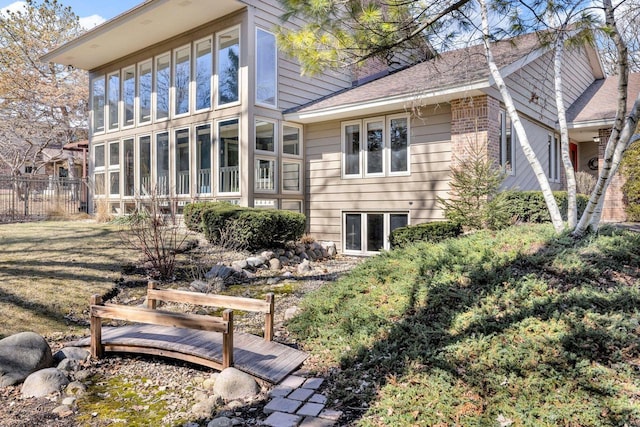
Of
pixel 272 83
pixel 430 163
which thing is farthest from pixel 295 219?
pixel 272 83

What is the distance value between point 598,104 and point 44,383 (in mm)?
14642

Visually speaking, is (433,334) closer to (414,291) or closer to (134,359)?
(414,291)

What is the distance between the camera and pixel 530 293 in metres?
3.78

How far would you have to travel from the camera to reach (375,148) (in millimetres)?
9992

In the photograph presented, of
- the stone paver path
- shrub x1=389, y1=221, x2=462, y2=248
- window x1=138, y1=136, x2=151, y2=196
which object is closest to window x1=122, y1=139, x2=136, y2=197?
window x1=138, y1=136, x2=151, y2=196

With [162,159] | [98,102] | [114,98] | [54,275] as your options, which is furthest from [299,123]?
[98,102]

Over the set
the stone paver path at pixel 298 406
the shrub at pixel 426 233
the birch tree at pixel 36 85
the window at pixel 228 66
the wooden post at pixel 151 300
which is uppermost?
the birch tree at pixel 36 85

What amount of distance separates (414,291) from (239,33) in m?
8.08

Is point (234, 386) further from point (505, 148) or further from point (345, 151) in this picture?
point (505, 148)

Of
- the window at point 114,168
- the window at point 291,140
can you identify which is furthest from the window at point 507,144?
the window at point 114,168

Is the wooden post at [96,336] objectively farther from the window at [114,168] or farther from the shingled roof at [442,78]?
the window at [114,168]

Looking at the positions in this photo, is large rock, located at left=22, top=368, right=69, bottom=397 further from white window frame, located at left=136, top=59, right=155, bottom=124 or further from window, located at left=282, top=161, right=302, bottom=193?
white window frame, located at left=136, top=59, right=155, bottom=124

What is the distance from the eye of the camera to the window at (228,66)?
10156mm

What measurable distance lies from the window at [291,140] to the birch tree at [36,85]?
14.3 metres
